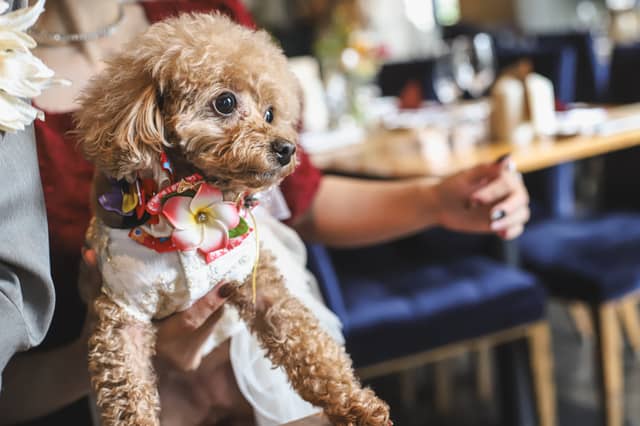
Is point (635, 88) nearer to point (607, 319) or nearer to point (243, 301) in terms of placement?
point (607, 319)

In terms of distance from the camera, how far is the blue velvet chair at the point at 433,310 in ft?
4.88

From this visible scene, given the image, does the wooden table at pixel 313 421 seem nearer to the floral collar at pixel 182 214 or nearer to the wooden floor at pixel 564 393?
the floral collar at pixel 182 214

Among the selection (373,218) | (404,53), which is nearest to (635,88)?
(373,218)

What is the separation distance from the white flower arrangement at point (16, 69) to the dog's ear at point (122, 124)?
0.15ft

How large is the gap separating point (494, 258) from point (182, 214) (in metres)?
1.43

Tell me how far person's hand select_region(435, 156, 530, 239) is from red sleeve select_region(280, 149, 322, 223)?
0.64ft

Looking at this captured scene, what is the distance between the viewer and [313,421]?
566 millimetres

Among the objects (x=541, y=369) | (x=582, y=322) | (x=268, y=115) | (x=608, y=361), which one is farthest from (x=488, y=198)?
(x=582, y=322)

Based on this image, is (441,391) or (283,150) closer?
(283,150)

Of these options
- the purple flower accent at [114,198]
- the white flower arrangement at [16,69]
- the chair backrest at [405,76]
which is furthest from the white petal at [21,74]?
the chair backrest at [405,76]

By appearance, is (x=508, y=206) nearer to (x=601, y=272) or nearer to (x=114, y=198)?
(x=114, y=198)

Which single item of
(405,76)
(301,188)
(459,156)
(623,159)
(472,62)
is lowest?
(623,159)

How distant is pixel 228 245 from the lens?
572 millimetres

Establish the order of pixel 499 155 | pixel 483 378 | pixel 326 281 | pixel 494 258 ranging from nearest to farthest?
pixel 326 281
pixel 499 155
pixel 494 258
pixel 483 378
